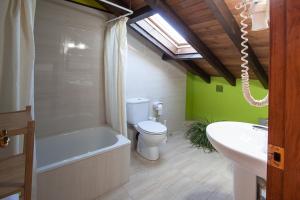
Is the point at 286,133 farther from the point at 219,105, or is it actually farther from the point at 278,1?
the point at 219,105

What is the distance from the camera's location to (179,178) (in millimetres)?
2287

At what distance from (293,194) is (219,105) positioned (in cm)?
320

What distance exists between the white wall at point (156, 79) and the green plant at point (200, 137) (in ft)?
1.42

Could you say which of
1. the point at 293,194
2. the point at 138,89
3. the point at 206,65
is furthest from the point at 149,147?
the point at 293,194

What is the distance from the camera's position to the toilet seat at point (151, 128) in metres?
2.58

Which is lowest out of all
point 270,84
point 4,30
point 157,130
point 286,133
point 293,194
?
point 157,130

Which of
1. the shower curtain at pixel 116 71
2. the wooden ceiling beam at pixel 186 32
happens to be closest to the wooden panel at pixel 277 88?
the wooden ceiling beam at pixel 186 32

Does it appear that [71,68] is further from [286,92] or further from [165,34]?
[286,92]

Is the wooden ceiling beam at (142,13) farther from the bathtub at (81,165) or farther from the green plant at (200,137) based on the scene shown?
the green plant at (200,137)

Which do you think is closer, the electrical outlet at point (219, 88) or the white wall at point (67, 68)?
the white wall at point (67, 68)

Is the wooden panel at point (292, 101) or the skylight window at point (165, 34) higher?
the skylight window at point (165, 34)

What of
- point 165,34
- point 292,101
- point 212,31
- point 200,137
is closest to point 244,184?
point 292,101

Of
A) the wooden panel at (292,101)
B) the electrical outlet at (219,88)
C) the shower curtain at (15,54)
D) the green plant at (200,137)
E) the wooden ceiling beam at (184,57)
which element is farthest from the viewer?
the electrical outlet at (219,88)

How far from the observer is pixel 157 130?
2.61 m
